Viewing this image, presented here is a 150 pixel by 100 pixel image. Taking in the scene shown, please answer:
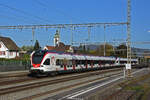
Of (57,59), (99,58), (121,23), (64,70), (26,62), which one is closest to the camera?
(57,59)

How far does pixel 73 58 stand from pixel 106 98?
22908mm

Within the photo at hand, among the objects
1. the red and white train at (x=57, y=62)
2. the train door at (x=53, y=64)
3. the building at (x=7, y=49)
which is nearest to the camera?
the red and white train at (x=57, y=62)

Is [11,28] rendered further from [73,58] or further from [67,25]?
[73,58]

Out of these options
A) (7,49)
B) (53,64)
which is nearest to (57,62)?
(53,64)

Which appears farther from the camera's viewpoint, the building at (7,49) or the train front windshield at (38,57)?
the building at (7,49)

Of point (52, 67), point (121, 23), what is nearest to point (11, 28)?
point (52, 67)

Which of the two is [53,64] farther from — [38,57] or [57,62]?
[38,57]

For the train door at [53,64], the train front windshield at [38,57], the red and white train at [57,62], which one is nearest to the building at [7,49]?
the red and white train at [57,62]

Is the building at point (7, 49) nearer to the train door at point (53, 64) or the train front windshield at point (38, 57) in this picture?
the train door at point (53, 64)

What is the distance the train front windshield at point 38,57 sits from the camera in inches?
1058

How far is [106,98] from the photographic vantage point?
12.2 meters

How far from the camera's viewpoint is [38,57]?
2705 cm

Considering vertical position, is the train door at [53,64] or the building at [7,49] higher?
the building at [7,49]

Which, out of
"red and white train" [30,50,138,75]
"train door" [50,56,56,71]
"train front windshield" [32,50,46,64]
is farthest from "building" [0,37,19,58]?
"train front windshield" [32,50,46,64]
